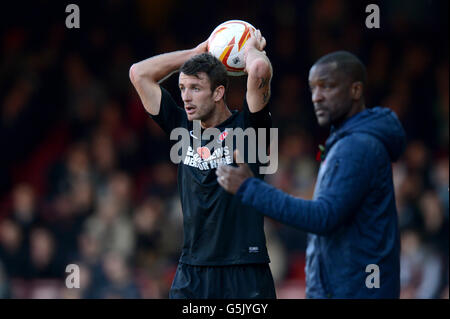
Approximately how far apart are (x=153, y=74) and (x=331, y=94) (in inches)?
50.1

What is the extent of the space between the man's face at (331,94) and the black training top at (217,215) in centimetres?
64

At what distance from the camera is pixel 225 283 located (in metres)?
3.46

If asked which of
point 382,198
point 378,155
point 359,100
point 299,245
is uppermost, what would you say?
point 359,100

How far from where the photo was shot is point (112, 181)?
27.1 ft

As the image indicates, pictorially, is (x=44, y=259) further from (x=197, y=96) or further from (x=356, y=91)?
(x=356, y=91)

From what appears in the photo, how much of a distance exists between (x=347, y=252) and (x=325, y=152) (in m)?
0.48

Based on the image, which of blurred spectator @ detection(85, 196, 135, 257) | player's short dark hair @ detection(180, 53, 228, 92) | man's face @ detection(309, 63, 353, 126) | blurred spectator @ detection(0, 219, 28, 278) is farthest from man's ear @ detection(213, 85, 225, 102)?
blurred spectator @ detection(0, 219, 28, 278)

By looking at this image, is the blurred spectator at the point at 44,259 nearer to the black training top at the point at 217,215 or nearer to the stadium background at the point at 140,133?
the stadium background at the point at 140,133

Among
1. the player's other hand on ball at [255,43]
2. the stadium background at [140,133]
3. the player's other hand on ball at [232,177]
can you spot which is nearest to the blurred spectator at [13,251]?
the stadium background at [140,133]

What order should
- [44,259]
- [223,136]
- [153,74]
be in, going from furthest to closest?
[44,259] → [153,74] → [223,136]

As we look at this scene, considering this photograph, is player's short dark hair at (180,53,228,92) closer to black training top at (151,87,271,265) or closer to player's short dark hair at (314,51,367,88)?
black training top at (151,87,271,265)

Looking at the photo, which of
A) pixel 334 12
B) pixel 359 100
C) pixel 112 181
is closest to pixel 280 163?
pixel 112 181

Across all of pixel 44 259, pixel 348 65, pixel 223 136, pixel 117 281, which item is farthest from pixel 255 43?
pixel 44 259
